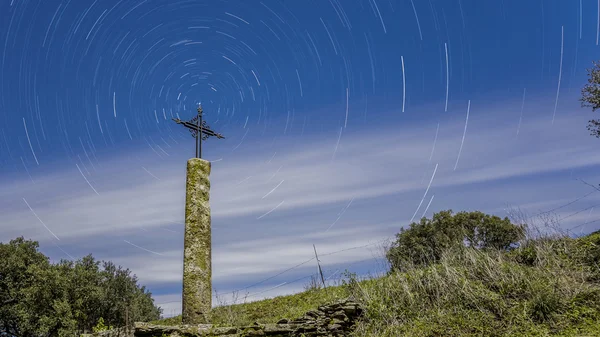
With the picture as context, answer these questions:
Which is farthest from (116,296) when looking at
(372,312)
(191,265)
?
(372,312)

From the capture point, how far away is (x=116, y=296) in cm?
3241

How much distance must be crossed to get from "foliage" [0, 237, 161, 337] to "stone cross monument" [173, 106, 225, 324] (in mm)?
15254

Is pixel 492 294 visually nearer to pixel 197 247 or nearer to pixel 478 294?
pixel 478 294

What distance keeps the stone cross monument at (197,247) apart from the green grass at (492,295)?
2.65 feet

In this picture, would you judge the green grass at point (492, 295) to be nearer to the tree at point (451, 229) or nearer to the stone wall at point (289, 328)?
the stone wall at point (289, 328)

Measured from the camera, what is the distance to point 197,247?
12203 millimetres

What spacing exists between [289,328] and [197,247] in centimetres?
409

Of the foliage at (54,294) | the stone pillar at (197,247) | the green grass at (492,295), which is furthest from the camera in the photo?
the foliage at (54,294)

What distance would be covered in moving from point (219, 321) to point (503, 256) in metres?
8.96

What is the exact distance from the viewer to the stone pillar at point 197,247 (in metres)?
11.6

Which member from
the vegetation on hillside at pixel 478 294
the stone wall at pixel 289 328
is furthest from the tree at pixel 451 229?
the stone wall at pixel 289 328

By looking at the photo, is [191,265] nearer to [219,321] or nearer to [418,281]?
[219,321]

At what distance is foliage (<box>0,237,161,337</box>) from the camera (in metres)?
26.8

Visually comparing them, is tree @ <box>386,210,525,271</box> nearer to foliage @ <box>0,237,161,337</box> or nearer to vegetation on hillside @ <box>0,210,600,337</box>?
vegetation on hillside @ <box>0,210,600,337</box>
